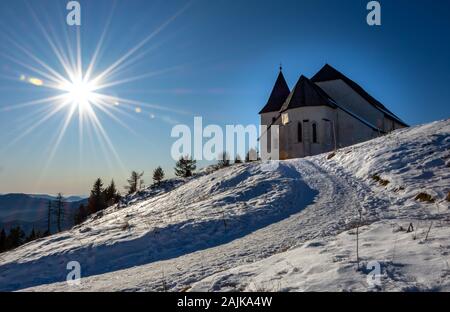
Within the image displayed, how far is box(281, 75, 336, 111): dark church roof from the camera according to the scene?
114ft

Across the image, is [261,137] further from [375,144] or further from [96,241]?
[96,241]

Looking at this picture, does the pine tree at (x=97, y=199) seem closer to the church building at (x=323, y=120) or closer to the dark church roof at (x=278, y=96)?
the dark church roof at (x=278, y=96)

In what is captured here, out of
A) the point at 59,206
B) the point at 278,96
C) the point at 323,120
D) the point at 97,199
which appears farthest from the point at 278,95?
the point at 59,206

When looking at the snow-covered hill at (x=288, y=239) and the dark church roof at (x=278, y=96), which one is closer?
the snow-covered hill at (x=288, y=239)

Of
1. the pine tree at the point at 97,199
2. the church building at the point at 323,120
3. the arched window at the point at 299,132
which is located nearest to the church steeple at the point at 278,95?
the church building at the point at 323,120

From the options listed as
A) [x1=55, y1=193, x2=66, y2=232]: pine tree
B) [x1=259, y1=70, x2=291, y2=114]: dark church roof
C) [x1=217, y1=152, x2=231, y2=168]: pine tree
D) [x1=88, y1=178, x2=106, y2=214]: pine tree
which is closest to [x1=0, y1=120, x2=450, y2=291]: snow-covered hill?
[x1=217, y1=152, x2=231, y2=168]: pine tree

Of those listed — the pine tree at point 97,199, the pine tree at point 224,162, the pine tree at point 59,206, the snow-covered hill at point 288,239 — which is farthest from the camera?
the pine tree at point 59,206

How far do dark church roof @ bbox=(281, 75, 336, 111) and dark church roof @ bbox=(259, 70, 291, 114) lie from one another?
34.5ft

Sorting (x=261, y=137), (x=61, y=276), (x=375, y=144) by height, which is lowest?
(x=61, y=276)

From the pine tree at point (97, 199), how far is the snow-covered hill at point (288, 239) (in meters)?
45.8

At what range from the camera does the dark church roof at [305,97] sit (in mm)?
34750
